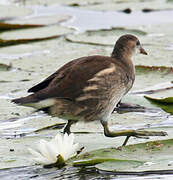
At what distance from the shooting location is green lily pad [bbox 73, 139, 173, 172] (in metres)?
4.20

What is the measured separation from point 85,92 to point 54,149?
0.91 metres

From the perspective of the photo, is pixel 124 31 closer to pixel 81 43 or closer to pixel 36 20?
pixel 81 43

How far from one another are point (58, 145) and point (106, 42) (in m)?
3.88

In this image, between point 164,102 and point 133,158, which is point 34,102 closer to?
point 133,158

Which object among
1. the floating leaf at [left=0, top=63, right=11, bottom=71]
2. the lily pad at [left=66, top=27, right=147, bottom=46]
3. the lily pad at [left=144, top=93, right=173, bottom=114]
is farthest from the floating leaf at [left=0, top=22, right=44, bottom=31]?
the lily pad at [left=144, top=93, right=173, bottom=114]

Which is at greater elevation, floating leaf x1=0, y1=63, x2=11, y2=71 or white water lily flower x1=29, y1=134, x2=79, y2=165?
white water lily flower x1=29, y1=134, x2=79, y2=165

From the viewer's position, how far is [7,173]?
4.37 meters

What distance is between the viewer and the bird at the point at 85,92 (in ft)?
16.4

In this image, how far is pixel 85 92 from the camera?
16.9 ft

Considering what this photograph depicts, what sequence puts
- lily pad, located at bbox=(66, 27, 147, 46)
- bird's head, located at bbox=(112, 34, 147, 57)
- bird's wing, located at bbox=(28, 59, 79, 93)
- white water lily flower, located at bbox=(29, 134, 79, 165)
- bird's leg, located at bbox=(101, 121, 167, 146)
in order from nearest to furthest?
white water lily flower, located at bbox=(29, 134, 79, 165) < bird's leg, located at bbox=(101, 121, 167, 146) < bird's wing, located at bbox=(28, 59, 79, 93) < bird's head, located at bbox=(112, 34, 147, 57) < lily pad, located at bbox=(66, 27, 147, 46)

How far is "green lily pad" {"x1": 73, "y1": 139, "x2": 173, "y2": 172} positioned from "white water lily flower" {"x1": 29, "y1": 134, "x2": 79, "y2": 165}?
9 centimetres

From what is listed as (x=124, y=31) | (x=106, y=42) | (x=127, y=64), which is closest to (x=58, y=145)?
(x=127, y=64)

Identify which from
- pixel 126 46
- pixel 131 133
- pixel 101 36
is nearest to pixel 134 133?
pixel 131 133

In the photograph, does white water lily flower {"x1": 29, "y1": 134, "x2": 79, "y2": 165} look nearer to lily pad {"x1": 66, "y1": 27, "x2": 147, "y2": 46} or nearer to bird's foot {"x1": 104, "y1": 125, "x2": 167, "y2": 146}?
bird's foot {"x1": 104, "y1": 125, "x2": 167, "y2": 146}
